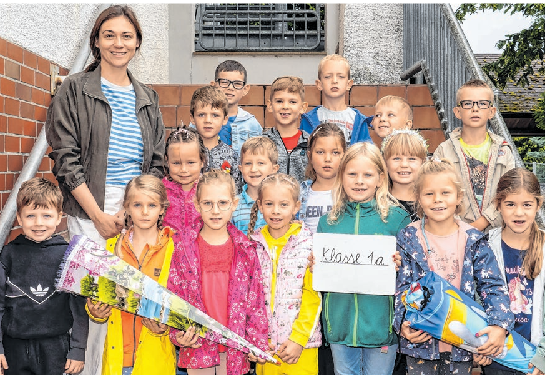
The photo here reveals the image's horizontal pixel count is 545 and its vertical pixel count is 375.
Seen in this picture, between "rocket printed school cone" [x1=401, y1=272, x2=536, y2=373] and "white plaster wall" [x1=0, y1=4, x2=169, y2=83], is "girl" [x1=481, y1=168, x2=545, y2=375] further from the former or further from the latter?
"white plaster wall" [x1=0, y1=4, x2=169, y2=83]

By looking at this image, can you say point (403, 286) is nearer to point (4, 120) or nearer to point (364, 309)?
point (364, 309)

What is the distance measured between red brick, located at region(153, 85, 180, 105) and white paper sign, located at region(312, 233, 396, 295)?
2738 mm

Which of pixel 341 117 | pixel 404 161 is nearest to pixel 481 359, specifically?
pixel 404 161

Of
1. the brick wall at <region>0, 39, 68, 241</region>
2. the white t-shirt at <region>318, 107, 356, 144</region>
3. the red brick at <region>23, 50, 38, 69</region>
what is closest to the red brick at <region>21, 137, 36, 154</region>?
the brick wall at <region>0, 39, 68, 241</region>

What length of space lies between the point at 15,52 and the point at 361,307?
240 centimetres

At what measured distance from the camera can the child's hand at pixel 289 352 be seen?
8.43 feet

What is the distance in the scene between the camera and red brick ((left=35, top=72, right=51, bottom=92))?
11.7 ft

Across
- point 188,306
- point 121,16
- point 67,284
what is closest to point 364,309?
point 188,306

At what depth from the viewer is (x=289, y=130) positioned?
11.7 ft

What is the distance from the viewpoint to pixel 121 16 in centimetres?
298

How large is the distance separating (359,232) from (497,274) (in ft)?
2.10

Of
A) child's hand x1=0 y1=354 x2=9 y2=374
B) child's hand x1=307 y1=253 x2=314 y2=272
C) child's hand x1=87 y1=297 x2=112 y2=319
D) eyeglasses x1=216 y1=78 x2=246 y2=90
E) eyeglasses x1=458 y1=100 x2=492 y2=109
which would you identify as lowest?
child's hand x1=0 y1=354 x2=9 y2=374

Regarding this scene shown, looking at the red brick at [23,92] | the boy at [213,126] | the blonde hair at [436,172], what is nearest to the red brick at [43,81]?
the red brick at [23,92]

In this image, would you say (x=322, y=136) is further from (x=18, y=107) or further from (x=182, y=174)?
(x=18, y=107)
